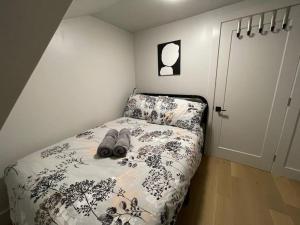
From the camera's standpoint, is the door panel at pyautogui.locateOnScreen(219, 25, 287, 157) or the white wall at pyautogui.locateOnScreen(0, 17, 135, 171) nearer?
the white wall at pyautogui.locateOnScreen(0, 17, 135, 171)

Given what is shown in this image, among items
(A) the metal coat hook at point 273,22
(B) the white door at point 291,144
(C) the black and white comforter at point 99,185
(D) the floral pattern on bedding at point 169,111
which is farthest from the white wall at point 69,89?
(B) the white door at point 291,144

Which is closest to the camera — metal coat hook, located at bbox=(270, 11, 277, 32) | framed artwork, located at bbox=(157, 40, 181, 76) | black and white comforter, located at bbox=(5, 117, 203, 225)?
black and white comforter, located at bbox=(5, 117, 203, 225)

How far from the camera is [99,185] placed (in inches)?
36.6

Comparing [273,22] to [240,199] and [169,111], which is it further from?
[240,199]

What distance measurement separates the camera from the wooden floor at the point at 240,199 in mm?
1363

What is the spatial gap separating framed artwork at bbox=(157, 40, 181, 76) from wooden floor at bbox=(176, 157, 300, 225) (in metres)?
1.62

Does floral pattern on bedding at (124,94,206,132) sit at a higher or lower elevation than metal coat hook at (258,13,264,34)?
lower

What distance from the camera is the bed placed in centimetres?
77

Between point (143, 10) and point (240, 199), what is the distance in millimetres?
2518

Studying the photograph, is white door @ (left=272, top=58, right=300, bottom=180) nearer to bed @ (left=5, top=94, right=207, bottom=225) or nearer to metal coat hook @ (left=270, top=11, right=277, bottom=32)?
metal coat hook @ (left=270, top=11, right=277, bottom=32)

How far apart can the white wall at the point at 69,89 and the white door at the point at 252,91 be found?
1.64m

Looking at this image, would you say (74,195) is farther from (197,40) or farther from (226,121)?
(197,40)

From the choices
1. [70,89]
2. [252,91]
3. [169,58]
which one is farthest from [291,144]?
[70,89]

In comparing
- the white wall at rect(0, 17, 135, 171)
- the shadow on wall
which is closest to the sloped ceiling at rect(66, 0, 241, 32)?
the white wall at rect(0, 17, 135, 171)
